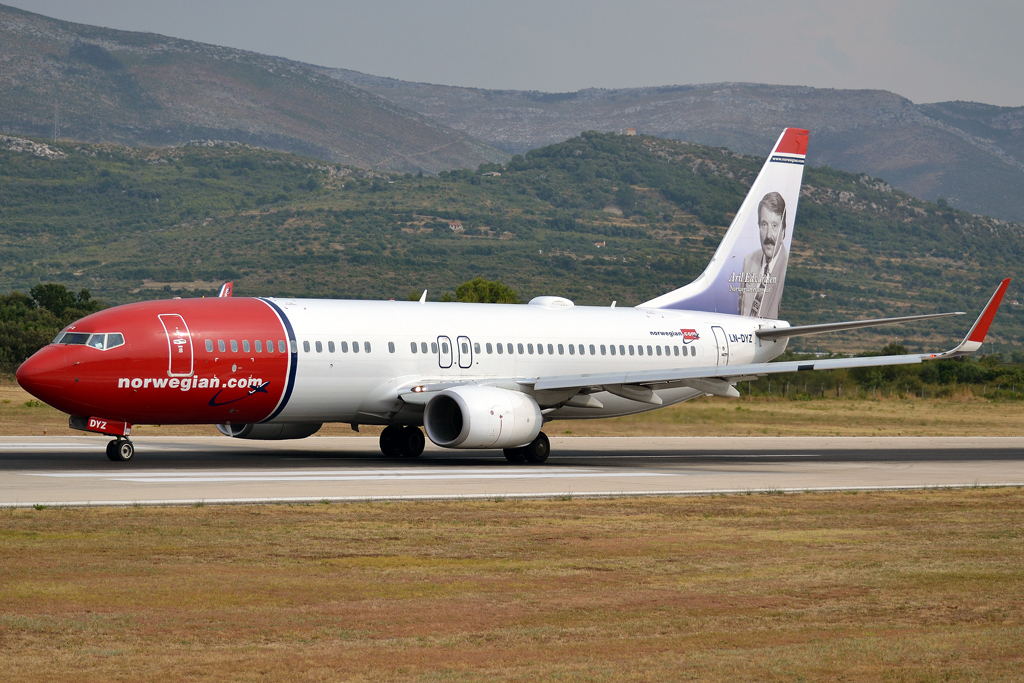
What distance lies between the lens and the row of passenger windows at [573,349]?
32.1 m

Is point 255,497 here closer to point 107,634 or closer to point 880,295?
point 107,634

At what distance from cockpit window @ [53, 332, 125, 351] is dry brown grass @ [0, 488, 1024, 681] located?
920cm

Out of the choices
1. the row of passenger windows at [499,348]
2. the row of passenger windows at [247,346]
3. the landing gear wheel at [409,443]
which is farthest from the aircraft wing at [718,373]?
the row of passenger windows at [247,346]

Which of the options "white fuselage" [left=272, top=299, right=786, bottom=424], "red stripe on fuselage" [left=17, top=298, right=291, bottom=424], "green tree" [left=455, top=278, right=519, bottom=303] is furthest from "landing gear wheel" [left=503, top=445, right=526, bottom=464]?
"green tree" [left=455, top=278, right=519, bottom=303]

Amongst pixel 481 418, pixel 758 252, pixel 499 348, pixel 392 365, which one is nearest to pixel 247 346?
pixel 392 365

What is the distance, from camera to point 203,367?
1091 inches

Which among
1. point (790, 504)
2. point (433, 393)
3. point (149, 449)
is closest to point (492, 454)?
point (433, 393)

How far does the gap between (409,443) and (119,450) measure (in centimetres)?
784

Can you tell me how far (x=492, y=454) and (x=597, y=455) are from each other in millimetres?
2867

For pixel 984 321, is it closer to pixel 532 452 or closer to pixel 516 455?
pixel 532 452

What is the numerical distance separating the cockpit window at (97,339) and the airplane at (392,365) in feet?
0.10

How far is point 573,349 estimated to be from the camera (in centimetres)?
3516

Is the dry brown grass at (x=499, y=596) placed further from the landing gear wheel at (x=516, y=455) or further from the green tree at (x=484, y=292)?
the green tree at (x=484, y=292)

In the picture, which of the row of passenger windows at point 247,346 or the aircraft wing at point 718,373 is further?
the aircraft wing at point 718,373
